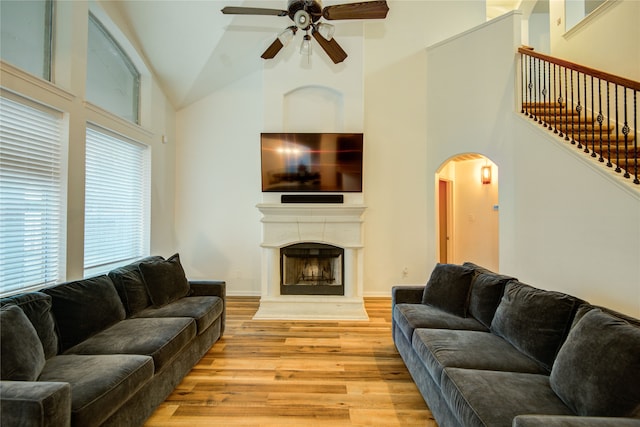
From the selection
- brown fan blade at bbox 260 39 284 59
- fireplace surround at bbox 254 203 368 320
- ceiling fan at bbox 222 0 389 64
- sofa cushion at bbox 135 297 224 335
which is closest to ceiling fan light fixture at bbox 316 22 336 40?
ceiling fan at bbox 222 0 389 64

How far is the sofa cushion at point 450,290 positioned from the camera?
8.76 feet

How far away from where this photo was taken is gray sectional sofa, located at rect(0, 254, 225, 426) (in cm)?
131

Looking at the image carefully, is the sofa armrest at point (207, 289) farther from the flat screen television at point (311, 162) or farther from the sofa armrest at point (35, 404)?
the sofa armrest at point (35, 404)

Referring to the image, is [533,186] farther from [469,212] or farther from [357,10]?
[357,10]

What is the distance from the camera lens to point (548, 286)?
332 cm

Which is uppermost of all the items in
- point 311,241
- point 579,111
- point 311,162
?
point 579,111

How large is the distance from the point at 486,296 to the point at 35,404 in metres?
2.83

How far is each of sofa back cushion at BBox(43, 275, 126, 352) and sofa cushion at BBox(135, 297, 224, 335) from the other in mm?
326

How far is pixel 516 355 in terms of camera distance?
1.89 metres

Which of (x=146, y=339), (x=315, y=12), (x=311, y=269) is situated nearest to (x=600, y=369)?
(x=146, y=339)

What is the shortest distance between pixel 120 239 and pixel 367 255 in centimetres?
353

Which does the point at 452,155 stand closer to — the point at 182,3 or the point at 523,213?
the point at 523,213

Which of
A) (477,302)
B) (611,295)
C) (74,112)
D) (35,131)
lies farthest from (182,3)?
(611,295)

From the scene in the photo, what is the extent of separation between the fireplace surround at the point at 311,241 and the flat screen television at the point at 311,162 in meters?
0.33
